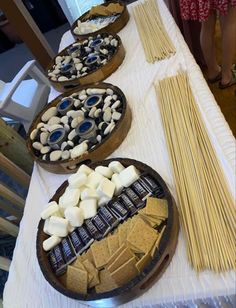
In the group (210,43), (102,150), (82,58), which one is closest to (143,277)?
(102,150)

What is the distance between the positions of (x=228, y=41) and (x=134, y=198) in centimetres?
120

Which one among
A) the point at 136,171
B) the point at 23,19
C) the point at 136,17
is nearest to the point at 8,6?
the point at 23,19

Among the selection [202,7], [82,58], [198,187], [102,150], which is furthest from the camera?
[202,7]

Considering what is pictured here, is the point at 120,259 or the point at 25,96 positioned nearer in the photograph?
the point at 120,259

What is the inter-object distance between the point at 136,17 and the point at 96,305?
120 centimetres

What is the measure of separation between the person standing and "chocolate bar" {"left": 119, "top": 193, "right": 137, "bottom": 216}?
3.57 ft

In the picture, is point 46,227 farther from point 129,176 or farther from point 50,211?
point 129,176

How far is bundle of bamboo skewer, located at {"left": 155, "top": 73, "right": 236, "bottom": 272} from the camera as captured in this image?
578 millimetres

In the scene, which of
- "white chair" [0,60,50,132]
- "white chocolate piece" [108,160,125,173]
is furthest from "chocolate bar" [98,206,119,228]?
"white chair" [0,60,50,132]

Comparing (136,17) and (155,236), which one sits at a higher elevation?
(155,236)

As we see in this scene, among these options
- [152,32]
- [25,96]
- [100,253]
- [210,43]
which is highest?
[100,253]

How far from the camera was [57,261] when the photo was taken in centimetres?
69

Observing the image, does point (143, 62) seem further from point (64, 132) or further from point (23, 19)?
point (23, 19)

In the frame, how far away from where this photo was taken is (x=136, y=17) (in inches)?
54.8
